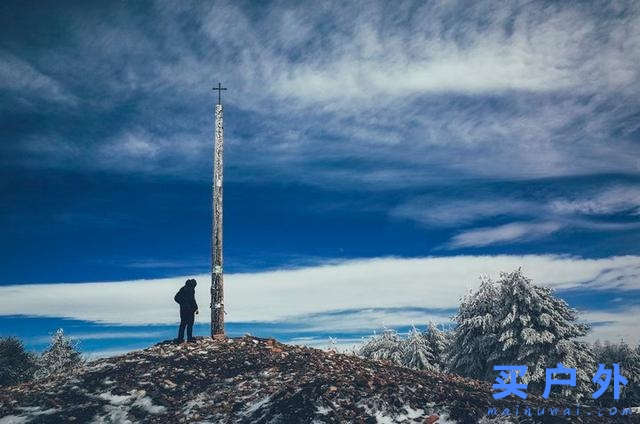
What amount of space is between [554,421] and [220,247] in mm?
12083

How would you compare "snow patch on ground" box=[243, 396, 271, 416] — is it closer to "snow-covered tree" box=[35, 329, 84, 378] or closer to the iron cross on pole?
the iron cross on pole

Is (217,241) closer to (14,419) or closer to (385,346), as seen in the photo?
(14,419)

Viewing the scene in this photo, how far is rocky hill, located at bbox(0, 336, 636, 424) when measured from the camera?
10453mm

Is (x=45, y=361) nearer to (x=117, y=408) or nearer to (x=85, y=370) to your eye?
(x=85, y=370)

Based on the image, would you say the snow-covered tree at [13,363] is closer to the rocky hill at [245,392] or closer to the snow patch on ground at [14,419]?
the rocky hill at [245,392]

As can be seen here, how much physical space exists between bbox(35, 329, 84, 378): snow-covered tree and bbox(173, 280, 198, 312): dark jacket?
124ft

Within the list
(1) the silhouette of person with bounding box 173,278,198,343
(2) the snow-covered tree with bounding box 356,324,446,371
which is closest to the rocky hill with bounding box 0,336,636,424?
(1) the silhouette of person with bounding box 173,278,198,343

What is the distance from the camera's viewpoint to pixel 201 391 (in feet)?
38.9

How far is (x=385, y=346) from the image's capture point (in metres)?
41.3

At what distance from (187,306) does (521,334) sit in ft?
61.9

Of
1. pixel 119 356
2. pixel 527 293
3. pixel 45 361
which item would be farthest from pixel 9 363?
pixel 527 293

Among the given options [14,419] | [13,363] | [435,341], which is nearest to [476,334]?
[435,341]

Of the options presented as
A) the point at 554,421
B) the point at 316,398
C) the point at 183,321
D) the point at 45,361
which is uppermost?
the point at 183,321

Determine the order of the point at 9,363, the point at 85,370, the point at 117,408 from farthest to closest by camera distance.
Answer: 1. the point at 9,363
2. the point at 85,370
3. the point at 117,408
